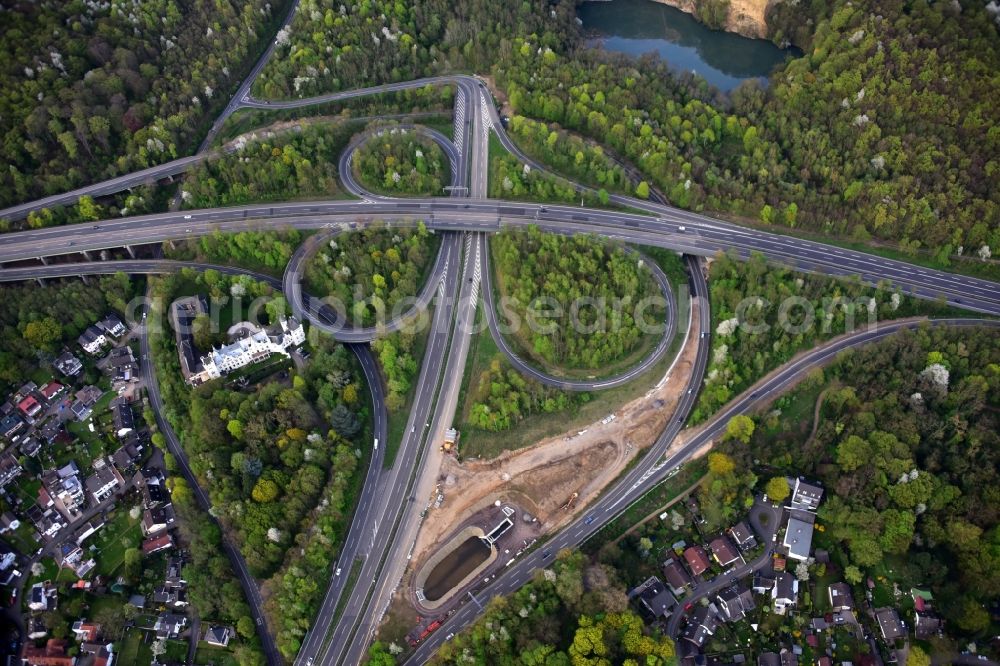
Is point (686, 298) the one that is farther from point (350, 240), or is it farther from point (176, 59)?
point (176, 59)

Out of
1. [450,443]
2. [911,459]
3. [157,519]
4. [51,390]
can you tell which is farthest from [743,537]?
[51,390]

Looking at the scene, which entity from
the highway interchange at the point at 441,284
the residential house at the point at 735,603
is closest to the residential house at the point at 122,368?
the highway interchange at the point at 441,284

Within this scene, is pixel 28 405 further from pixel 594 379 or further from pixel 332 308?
pixel 594 379

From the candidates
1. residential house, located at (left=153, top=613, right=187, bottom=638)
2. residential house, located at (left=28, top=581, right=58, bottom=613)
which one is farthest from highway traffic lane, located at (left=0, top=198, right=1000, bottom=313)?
residential house, located at (left=153, top=613, right=187, bottom=638)

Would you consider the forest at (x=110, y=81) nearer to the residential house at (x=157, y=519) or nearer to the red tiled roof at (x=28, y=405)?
the red tiled roof at (x=28, y=405)

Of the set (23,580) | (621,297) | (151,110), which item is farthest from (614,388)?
(151,110)

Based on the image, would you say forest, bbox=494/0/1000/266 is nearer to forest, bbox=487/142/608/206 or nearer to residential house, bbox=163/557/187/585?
forest, bbox=487/142/608/206
